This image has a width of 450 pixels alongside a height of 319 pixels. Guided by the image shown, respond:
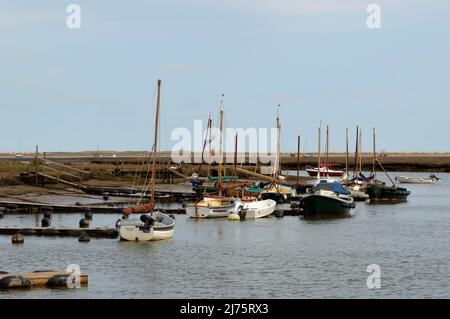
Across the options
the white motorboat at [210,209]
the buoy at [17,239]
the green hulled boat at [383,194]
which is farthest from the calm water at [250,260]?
the green hulled boat at [383,194]

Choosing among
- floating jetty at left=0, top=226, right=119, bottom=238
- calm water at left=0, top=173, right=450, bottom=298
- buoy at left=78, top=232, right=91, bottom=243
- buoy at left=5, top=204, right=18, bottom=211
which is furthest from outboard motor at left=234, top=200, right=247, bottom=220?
buoy at left=78, top=232, right=91, bottom=243

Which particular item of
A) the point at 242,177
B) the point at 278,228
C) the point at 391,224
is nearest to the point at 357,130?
the point at 242,177

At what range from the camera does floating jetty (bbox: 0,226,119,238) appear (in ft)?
195

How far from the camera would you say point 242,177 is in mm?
146625

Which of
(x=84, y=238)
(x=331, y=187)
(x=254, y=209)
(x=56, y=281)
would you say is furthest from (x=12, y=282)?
(x=331, y=187)

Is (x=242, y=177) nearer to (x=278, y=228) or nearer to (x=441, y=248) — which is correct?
(x=278, y=228)

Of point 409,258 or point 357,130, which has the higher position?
point 357,130

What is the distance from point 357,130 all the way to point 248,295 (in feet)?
285

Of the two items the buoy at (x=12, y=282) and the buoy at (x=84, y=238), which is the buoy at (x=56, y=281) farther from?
the buoy at (x=84, y=238)

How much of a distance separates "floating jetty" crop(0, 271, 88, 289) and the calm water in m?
0.49

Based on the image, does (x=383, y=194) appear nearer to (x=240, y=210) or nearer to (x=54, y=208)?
(x=240, y=210)

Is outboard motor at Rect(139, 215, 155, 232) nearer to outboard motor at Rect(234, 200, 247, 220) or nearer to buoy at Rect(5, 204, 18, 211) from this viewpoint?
outboard motor at Rect(234, 200, 247, 220)

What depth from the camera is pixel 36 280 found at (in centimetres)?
4000
